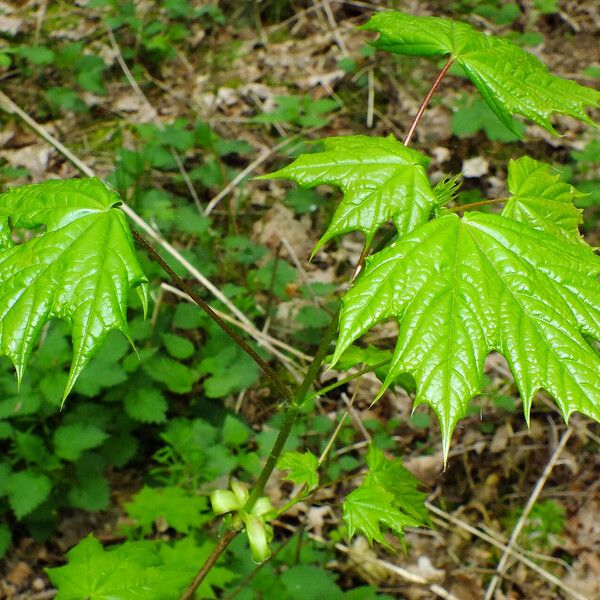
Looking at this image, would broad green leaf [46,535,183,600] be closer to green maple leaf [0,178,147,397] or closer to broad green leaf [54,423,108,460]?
broad green leaf [54,423,108,460]

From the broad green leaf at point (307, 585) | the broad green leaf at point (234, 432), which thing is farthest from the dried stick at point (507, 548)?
the broad green leaf at point (234, 432)

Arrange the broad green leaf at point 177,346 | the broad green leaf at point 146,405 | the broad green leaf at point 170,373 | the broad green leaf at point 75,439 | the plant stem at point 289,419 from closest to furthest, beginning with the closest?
the plant stem at point 289,419 < the broad green leaf at point 75,439 < the broad green leaf at point 146,405 < the broad green leaf at point 170,373 < the broad green leaf at point 177,346

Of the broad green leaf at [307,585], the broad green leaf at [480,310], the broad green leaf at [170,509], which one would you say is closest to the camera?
the broad green leaf at [480,310]

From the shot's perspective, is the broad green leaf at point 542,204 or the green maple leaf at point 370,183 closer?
the green maple leaf at point 370,183

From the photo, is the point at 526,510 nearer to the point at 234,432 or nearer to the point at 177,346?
the point at 234,432

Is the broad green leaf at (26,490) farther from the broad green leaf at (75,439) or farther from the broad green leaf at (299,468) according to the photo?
the broad green leaf at (299,468)

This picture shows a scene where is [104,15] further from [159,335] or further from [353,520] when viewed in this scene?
[353,520]

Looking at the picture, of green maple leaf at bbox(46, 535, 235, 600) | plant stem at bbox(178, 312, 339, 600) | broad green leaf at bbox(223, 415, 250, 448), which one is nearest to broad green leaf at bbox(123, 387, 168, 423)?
broad green leaf at bbox(223, 415, 250, 448)
